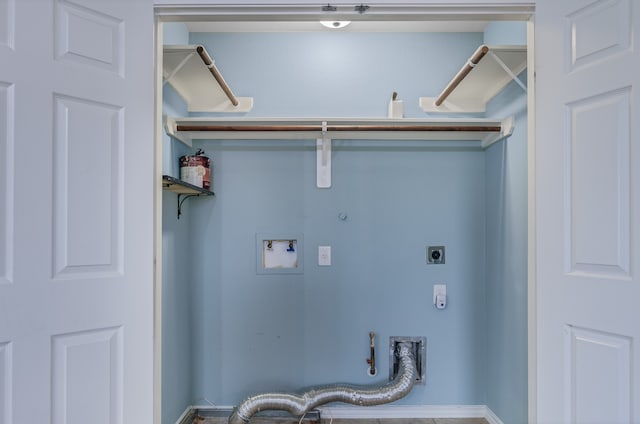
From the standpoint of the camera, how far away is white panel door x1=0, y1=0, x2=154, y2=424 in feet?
3.26

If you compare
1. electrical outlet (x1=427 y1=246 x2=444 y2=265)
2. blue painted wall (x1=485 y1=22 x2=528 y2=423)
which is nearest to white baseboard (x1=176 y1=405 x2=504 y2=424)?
blue painted wall (x1=485 y1=22 x2=528 y2=423)

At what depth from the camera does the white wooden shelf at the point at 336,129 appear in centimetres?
199

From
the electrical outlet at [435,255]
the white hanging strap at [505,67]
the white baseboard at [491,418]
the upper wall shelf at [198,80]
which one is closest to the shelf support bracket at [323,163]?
the upper wall shelf at [198,80]

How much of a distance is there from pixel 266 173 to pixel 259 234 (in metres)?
0.41

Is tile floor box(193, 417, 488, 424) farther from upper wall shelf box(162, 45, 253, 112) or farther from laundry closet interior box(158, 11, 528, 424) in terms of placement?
upper wall shelf box(162, 45, 253, 112)

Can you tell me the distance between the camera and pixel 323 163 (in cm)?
224

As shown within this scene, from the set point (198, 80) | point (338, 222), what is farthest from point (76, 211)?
point (338, 222)

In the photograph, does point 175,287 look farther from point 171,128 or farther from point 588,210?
point 588,210

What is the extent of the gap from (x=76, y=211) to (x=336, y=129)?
1.40 m

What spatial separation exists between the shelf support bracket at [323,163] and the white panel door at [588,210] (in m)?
1.24

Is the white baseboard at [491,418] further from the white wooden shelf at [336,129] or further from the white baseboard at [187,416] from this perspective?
the white baseboard at [187,416]

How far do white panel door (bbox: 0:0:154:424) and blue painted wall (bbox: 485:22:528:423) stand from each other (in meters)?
1.82

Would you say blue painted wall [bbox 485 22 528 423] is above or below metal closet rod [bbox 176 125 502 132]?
below

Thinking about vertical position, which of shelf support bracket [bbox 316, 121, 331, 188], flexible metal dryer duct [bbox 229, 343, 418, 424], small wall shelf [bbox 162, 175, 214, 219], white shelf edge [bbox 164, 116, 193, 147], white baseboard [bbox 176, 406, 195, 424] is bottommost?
white baseboard [bbox 176, 406, 195, 424]
